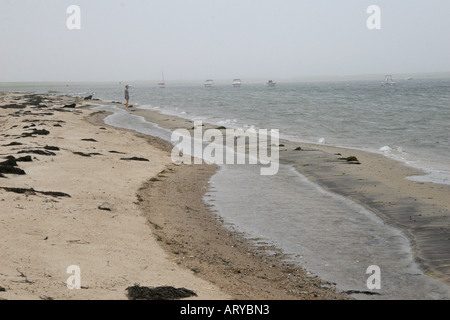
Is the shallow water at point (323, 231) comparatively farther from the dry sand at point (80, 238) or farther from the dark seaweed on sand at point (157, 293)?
the dark seaweed on sand at point (157, 293)

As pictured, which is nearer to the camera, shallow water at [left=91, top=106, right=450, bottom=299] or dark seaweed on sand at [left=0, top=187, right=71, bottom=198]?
shallow water at [left=91, top=106, right=450, bottom=299]

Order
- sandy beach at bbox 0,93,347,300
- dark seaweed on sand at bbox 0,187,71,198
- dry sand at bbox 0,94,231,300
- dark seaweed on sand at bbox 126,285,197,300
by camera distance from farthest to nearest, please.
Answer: dark seaweed on sand at bbox 0,187,71,198 < sandy beach at bbox 0,93,347,300 < dry sand at bbox 0,94,231,300 < dark seaweed on sand at bbox 126,285,197,300

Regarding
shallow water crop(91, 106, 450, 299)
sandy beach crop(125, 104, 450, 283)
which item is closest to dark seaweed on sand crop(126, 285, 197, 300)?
shallow water crop(91, 106, 450, 299)

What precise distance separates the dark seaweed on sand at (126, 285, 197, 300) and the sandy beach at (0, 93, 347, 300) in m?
0.11

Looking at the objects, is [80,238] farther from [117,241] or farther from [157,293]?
[157,293]

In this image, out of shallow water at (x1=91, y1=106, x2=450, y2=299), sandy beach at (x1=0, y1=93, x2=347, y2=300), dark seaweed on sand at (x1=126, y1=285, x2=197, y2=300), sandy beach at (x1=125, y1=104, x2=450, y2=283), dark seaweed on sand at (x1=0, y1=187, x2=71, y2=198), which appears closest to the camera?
dark seaweed on sand at (x1=126, y1=285, x2=197, y2=300)

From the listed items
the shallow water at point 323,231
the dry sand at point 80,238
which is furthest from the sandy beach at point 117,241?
the shallow water at point 323,231

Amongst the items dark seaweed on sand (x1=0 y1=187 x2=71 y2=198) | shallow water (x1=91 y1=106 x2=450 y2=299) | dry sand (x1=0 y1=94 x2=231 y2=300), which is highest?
dark seaweed on sand (x1=0 y1=187 x2=71 y2=198)

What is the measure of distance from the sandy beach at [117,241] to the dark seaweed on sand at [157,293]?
4.4 inches

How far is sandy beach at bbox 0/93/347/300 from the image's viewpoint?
6.60 metres

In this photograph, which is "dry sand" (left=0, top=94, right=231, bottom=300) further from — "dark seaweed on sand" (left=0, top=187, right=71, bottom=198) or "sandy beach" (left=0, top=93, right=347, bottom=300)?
"dark seaweed on sand" (left=0, top=187, right=71, bottom=198)

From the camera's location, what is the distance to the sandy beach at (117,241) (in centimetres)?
660
